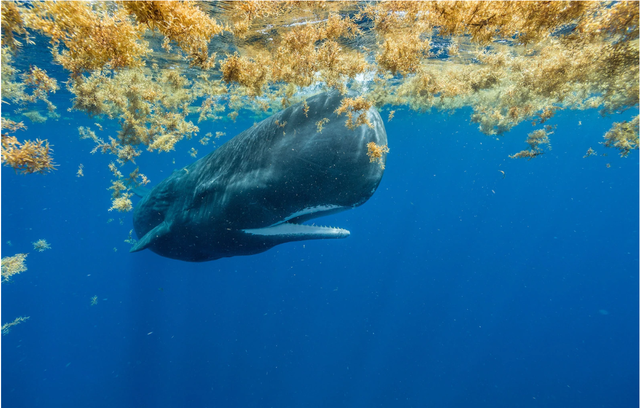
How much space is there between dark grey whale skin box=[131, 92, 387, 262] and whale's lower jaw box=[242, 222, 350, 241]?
2 cm

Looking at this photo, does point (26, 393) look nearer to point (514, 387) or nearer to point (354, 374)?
point (354, 374)

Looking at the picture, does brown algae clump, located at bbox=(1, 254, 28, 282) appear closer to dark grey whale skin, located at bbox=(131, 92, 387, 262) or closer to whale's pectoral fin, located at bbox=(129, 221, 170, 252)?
whale's pectoral fin, located at bbox=(129, 221, 170, 252)

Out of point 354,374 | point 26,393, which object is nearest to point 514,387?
point 354,374

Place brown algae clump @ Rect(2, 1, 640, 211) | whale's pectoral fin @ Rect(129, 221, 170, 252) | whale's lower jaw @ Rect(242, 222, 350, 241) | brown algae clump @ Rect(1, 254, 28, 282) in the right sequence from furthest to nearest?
whale's pectoral fin @ Rect(129, 221, 170, 252)
brown algae clump @ Rect(1, 254, 28, 282)
whale's lower jaw @ Rect(242, 222, 350, 241)
brown algae clump @ Rect(2, 1, 640, 211)

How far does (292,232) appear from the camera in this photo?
14.5 ft

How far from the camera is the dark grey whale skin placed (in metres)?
3.20

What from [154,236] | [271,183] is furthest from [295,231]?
[154,236]

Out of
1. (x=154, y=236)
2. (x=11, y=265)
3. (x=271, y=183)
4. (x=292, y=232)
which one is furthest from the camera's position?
(x=154, y=236)

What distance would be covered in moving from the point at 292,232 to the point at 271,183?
1107 mm

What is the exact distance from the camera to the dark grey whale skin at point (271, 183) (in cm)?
320

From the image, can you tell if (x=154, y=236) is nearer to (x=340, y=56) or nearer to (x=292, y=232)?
(x=292, y=232)

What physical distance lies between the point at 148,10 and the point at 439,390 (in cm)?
3888

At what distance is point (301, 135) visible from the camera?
340 centimetres

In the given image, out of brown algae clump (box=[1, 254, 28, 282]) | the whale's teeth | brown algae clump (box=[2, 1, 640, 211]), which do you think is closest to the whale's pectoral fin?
brown algae clump (box=[2, 1, 640, 211])
